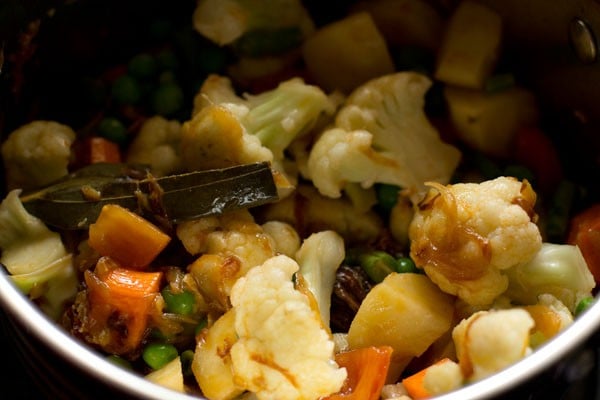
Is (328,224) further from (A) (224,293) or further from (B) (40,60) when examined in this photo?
(B) (40,60)

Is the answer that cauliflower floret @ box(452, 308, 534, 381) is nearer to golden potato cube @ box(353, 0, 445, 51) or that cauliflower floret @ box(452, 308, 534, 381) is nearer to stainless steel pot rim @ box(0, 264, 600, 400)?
stainless steel pot rim @ box(0, 264, 600, 400)

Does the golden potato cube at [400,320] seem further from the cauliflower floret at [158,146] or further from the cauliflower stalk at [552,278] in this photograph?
the cauliflower floret at [158,146]

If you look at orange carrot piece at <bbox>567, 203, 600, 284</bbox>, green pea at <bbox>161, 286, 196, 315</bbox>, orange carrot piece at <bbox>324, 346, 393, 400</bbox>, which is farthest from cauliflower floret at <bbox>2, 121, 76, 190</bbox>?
orange carrot piece at <bbox>567, 203, 600, 284</bbox>

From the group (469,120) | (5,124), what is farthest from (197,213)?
(469,120)

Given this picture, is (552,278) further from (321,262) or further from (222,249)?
(222,249)

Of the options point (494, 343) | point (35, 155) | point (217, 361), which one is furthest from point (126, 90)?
point (494, 343)

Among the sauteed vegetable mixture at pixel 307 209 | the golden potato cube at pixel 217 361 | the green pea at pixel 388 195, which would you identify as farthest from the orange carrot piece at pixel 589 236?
the golden potato cube at pixel 217 361
